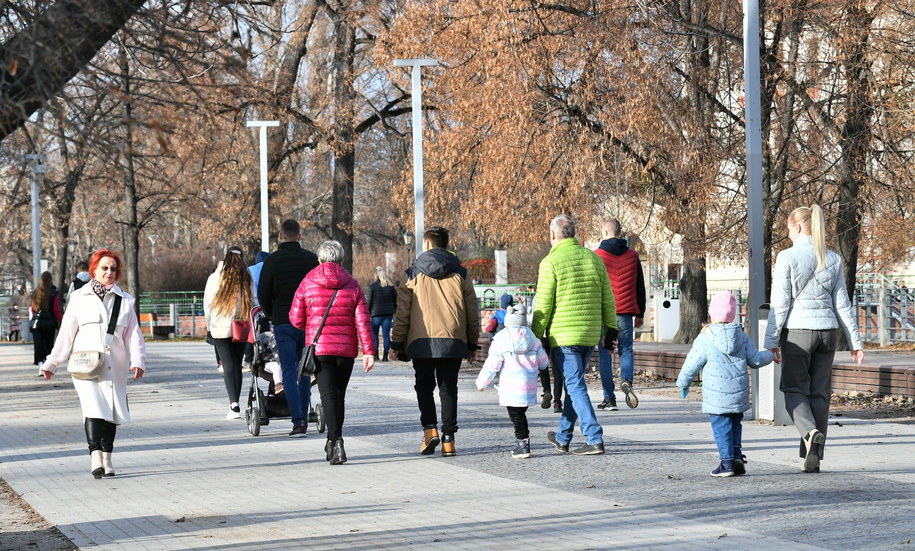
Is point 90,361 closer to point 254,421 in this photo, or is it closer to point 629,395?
point 254,421

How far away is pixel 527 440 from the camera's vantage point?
1042cm

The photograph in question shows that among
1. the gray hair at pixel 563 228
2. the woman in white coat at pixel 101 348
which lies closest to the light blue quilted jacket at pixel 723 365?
the gray hair at pixel 563 228

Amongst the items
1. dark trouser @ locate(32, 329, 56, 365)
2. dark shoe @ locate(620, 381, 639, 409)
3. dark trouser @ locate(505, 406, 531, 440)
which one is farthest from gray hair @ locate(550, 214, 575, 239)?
dark trouser @ locate(32, 329, 56, 365)

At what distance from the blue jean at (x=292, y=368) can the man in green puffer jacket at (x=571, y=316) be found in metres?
2.67

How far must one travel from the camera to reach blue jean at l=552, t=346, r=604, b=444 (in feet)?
34.1

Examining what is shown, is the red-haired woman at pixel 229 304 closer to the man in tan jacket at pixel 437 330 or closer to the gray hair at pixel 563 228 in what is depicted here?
the man in tan jacket at pixel 437 330

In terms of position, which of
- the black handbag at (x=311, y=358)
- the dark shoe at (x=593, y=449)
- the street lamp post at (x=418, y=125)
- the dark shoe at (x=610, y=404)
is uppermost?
the street lamp post at (x=418, y=125)

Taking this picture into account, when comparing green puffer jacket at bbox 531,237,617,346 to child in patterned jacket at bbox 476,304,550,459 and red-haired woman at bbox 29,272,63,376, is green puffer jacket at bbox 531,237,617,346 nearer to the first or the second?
child in patterned jacket at bbox 476,304,550,459

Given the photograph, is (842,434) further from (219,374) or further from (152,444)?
(219,374)

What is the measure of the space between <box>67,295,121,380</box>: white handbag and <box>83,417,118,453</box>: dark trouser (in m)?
0.34

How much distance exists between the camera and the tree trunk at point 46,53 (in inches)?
192

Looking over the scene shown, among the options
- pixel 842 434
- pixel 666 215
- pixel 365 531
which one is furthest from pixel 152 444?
pixel 666 215

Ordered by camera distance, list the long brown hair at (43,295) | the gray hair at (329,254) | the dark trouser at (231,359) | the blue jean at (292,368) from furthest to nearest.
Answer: the long brown hair at (43,295), the dark trouser at (231,359), the blue jean at (292,368), the gray hair at (329,254)

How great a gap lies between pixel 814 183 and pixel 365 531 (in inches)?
624
